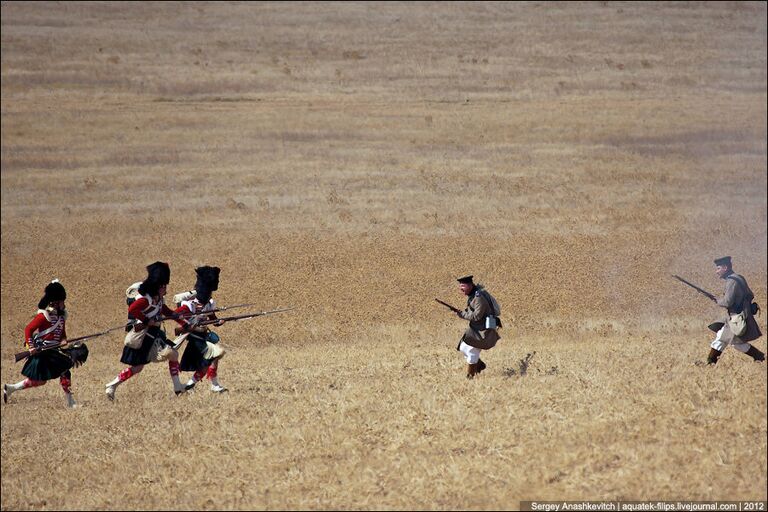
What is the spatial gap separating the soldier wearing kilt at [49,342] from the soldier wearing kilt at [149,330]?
95 cm

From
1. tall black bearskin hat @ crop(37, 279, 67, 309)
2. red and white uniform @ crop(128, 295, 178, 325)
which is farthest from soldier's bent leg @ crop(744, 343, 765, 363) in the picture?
tall black bearskin hat @ crop(37, 279, 67, 309)

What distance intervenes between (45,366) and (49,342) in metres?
0.42

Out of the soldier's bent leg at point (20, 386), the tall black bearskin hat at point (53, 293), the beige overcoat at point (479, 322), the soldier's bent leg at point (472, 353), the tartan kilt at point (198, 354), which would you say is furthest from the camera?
the soldier's bent leg at point (20, 386)

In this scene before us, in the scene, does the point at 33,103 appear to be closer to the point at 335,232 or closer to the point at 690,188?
the point at 335,232

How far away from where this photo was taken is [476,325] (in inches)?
587

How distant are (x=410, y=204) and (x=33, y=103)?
22968 mm

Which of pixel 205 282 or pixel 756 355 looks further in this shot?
pixel 205 282

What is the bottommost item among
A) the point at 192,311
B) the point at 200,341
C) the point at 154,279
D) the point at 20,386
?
the point at 20,386

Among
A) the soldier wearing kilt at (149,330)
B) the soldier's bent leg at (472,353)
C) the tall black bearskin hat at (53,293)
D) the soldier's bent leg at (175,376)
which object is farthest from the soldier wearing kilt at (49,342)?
the soldier's bent leg at (472,353)

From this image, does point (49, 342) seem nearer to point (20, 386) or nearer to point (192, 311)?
point (20, 386)

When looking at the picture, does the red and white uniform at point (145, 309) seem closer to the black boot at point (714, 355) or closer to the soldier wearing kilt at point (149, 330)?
the soldier wearing kilt at point (149, 330)

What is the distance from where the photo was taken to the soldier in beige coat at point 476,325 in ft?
48.5

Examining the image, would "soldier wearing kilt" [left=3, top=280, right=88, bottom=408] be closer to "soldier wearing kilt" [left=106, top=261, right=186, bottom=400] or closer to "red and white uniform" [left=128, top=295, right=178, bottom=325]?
"soldier wearing kilt" [left=106, top=261, right=186, bottom=400]

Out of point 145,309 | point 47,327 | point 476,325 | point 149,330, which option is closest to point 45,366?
point 47,327
